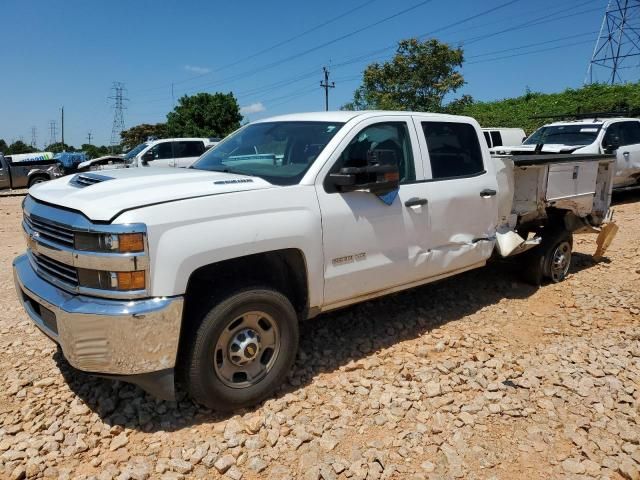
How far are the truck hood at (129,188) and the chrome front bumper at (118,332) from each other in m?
0.50

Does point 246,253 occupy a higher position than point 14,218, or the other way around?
point 246,253

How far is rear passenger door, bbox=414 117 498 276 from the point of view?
4.15 metres

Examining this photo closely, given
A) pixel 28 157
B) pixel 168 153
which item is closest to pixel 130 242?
pixel 168 153

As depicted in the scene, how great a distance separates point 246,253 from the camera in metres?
3.00

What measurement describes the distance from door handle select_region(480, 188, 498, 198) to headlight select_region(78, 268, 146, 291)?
3.13 m

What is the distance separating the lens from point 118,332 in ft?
8.71

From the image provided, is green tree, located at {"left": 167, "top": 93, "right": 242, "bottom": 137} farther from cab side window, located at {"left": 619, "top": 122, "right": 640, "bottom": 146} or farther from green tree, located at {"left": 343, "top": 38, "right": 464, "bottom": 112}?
cab side window, located at {"left": 619, "top": 122, "right": 640, "bottom": 146}

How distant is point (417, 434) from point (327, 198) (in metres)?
1.61

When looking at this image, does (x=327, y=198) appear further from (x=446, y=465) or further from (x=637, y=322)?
(x=637, y=322)

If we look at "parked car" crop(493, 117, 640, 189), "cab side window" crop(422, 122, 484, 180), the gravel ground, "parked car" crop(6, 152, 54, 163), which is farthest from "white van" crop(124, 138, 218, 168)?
"cab side window" crop(422, 122, 484, 180)

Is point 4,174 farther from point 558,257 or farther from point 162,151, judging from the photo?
point 558,257

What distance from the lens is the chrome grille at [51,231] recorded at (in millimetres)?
2824

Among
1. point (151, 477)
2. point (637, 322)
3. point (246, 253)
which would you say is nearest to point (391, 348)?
point (246, 253)

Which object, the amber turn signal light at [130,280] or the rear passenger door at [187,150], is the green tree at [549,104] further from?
the amber turn signal light at [130,280]
